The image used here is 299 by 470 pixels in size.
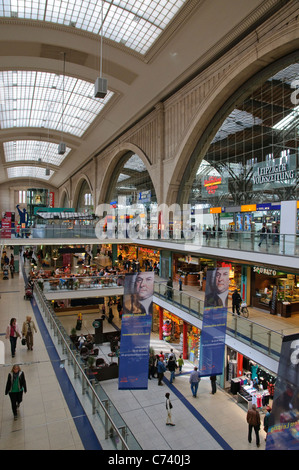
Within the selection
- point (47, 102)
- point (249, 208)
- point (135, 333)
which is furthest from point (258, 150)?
point (47, 102)

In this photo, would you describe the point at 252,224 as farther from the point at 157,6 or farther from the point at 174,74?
the point at 157,6

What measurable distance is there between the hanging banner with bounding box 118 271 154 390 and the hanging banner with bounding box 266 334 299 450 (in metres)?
3.29

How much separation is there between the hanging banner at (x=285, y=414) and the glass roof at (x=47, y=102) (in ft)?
82.5

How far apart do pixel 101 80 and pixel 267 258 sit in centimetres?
850

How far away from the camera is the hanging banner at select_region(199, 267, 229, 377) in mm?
8836

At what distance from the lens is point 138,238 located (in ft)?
76.2

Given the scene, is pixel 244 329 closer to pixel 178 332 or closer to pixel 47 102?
pixel 178 332

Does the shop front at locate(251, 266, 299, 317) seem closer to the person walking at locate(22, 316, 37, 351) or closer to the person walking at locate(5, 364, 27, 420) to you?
the person walking at locate(22, 316, 37, 351)

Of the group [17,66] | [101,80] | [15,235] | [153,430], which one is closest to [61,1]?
[17,66]

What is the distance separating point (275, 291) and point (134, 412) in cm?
740

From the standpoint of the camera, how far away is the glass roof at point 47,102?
85.4ft

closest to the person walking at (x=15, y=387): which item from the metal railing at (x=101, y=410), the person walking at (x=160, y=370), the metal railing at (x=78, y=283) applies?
the metal railing at (x=101, y=410)

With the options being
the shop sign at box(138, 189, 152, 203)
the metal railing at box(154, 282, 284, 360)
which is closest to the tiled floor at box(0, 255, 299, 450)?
the metal railing at box(154, 282, 284, 360)

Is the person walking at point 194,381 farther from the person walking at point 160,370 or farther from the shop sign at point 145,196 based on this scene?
the shop sign at point 145,196
